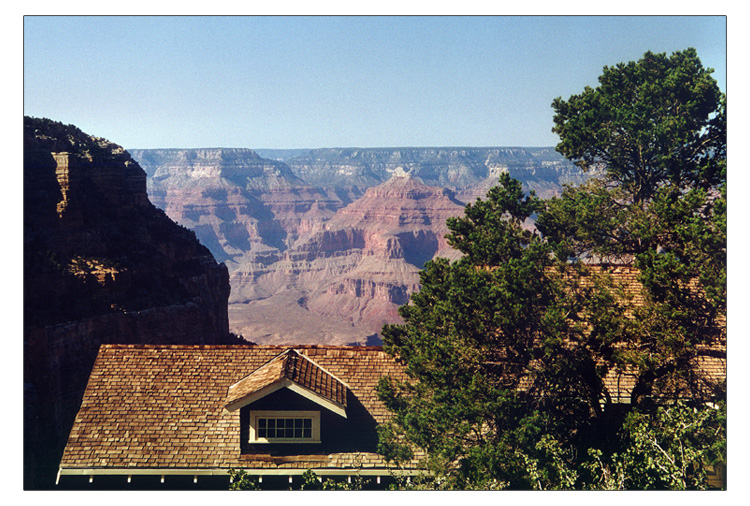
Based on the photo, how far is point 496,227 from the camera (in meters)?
19.8

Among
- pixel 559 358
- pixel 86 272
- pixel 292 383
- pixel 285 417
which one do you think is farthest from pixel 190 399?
pixel 86 272

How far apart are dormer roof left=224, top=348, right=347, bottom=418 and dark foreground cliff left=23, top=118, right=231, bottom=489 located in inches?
389

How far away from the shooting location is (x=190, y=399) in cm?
1808

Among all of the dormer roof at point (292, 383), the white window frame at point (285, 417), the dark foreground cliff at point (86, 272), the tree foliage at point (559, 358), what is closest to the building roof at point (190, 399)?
the dormer roof at point (292, 383)

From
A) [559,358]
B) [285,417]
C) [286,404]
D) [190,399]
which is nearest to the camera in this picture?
[286,404]

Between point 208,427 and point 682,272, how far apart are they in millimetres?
11260

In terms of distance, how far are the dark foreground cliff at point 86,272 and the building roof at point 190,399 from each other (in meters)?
7.63

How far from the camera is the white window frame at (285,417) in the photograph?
17.4 m

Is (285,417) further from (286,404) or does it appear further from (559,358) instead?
(559,358)

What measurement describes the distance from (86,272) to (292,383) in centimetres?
2026

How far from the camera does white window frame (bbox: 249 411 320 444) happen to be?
57.2ft

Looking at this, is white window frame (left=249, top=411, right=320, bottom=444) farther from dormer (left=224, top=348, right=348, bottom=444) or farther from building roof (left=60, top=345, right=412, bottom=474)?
building roof (left=60, top=345, right=412, bottom=474)

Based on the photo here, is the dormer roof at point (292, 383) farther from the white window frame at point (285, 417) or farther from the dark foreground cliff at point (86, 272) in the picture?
the dark foreground cliff at point (86, 272)

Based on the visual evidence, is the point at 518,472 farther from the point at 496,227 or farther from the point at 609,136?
the point at 609,136
